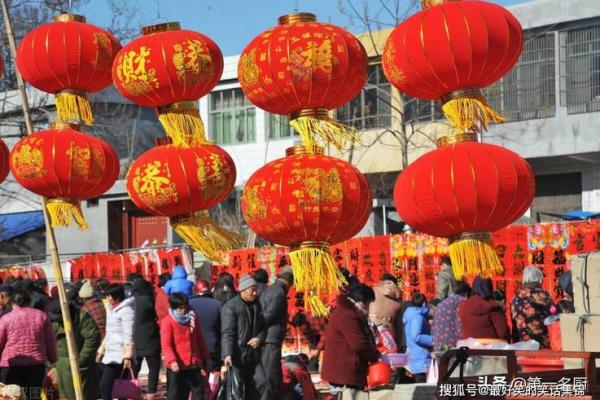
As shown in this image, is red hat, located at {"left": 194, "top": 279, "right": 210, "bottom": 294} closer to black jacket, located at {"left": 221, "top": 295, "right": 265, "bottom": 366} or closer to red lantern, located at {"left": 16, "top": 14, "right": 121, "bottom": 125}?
black jacket, located at {"left": 221, "top": 295, "right": 265, "bottom": 366}

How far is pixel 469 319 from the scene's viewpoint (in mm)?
11227

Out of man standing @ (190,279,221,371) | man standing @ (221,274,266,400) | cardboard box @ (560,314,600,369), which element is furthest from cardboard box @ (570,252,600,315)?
man standing @ (190,279,221,371)

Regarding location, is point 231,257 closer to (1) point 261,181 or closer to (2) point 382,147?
(2) point 382,147

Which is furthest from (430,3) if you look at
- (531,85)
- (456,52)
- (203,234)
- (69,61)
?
(531,85)

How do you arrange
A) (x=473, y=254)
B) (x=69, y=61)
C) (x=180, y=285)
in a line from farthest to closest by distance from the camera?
(x=180, y=285), (x=69, y=61), (x=473, y=254)

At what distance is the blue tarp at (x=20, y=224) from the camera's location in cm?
3288

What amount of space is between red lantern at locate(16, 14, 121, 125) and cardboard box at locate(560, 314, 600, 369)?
4013 millimetres

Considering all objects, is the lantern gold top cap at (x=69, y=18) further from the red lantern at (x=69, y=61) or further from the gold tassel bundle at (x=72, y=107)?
the gold tassel bundle at (x=72, y=107)

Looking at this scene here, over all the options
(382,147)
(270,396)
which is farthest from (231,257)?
(270,396)

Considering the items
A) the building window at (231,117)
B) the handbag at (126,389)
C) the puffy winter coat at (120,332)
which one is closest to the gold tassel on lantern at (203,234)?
the puffy winter coat at (120,332)

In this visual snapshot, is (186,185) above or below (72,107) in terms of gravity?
below

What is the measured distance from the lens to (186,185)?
329 inches

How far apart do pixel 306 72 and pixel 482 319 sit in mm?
4506

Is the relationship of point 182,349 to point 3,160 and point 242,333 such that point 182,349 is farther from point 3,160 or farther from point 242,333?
point 3,160
